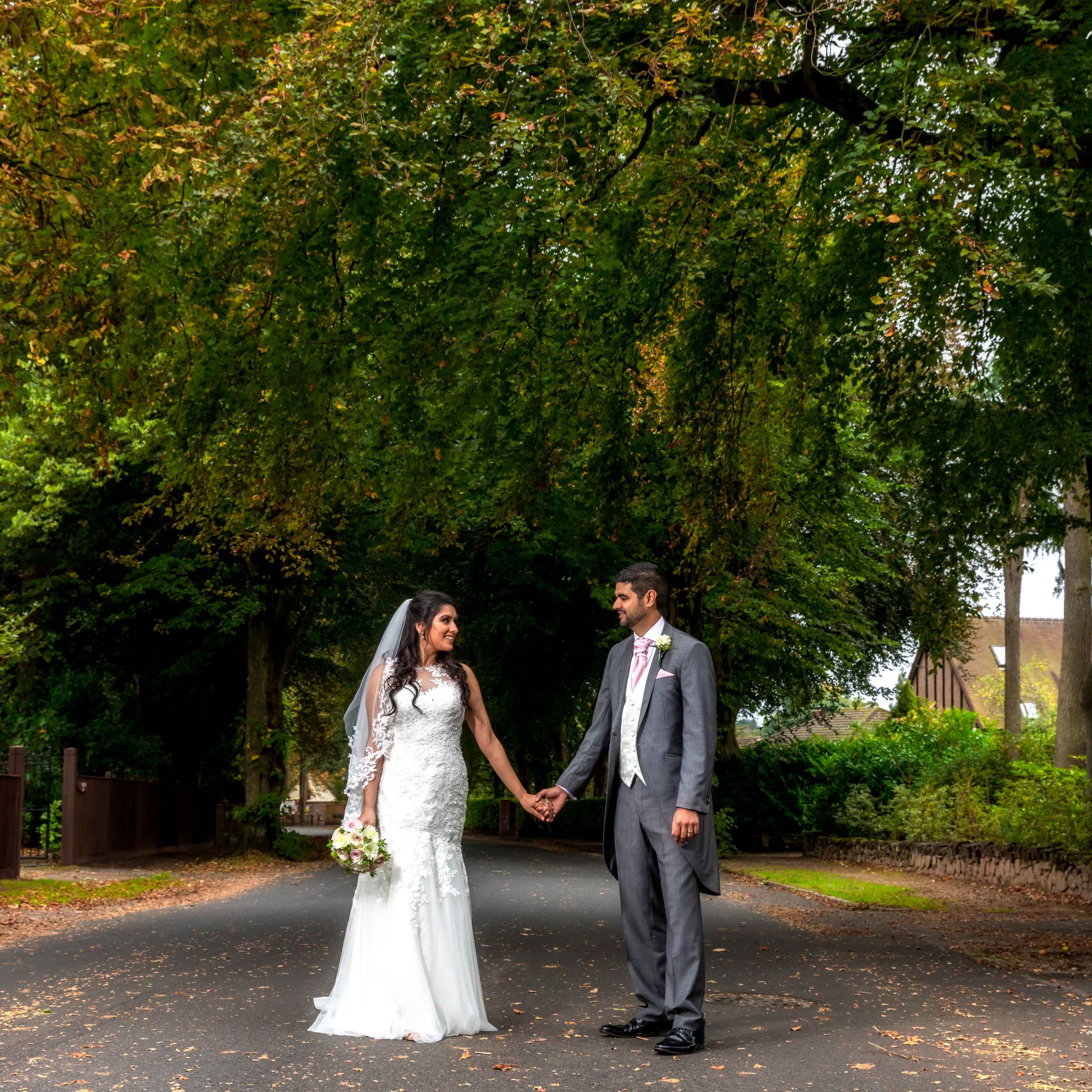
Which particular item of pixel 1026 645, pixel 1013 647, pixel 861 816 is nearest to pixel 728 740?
pixel 861 816

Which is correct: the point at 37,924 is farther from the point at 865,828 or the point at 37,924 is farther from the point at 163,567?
the point at 865,828

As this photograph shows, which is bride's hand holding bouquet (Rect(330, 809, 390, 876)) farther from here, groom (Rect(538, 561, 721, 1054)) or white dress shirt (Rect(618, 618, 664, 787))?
white dress shirt (Rect(618, 618, 664, 787))

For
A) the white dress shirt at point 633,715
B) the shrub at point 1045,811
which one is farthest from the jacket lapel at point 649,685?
the shrub at point 1045,811

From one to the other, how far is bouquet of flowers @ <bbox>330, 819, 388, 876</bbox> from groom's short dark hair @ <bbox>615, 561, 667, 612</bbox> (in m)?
1.88

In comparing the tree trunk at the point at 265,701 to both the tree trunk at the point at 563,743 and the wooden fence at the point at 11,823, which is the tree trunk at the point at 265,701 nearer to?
the wooden fence at the point at 11,823

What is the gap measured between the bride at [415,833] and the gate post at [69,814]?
15691mm

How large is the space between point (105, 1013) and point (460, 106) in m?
6.75

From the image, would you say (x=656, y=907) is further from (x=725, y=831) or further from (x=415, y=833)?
(x=725, y=831)

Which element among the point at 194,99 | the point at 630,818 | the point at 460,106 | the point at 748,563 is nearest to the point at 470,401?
the point at 460,106

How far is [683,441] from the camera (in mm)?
13781

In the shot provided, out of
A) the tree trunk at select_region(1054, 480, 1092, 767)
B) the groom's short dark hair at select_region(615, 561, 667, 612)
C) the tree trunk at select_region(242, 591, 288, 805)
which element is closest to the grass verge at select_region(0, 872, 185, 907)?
the tree trunk at select_region(242, 591, 288, 805)

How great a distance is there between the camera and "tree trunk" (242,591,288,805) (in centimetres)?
2617

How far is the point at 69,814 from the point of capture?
22.3 m

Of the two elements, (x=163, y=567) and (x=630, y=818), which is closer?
(x=630, y=818)
